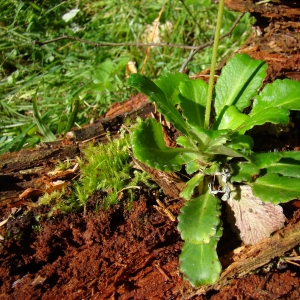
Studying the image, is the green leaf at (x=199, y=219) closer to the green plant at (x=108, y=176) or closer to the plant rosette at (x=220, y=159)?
the plant rosette at (x=220, y=159)

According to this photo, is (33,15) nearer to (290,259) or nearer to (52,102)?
(52,102)

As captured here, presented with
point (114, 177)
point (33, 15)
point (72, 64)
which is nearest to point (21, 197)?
point (114, 177)

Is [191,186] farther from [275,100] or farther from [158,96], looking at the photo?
[275,100]

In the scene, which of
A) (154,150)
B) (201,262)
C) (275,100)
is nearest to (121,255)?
(201,262)

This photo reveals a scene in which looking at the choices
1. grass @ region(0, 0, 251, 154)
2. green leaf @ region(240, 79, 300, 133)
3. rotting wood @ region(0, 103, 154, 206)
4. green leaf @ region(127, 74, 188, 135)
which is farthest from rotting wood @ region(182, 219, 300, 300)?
grass @ region(0, 0, 251, 154)

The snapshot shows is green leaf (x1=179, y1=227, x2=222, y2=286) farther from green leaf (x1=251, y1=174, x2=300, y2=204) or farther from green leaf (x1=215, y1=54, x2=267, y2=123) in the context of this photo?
green leaf (x1=215, y1=54, x2=267, y2=123)

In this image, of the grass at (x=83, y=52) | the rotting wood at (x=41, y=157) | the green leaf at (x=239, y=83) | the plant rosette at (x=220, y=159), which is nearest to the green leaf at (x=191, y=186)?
the plant rosette at (x=220, y=159)
